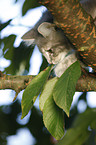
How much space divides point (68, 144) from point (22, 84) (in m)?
0.46

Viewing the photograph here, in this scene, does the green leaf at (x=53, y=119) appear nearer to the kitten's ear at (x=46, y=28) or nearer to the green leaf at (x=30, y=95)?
the green leaf at (x=30, y=95)

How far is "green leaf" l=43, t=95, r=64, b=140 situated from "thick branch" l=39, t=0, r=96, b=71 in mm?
158

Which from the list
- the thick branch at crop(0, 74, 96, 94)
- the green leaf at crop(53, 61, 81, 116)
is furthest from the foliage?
the thick branch at crop(0, 74, 96, 94)

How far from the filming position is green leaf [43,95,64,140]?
1.43ft

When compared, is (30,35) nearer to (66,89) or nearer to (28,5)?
(28,5)

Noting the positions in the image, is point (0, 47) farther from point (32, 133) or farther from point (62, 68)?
point (32, 133)

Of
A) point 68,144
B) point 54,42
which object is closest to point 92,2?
point 54,42

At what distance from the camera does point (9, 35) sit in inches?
31.3

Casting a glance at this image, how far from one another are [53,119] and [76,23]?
0.23 meters

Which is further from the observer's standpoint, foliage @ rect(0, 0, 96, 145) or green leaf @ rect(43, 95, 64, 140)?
green leaf @ rect(43, 95, 64, 140)

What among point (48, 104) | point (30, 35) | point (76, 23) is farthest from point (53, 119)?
point (30, 35)

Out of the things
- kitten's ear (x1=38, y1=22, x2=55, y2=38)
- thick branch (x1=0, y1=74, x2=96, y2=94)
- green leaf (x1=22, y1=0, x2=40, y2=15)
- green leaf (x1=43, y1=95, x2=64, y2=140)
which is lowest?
thick branch (x1=0, y1=74, x2=96, y2=94)

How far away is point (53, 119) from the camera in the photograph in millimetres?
446

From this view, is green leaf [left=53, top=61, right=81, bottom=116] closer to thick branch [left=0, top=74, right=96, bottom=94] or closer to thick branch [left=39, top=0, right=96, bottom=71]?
thick branch [left=39, top=0, right=96, bottom=71]
